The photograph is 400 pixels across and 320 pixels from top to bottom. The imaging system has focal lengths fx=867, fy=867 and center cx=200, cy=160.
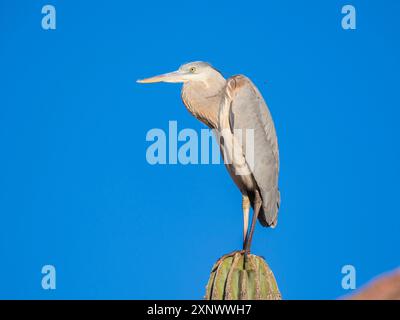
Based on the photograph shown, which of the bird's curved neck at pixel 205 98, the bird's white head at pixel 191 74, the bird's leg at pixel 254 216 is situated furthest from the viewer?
the bird's white head at pixel 191 74

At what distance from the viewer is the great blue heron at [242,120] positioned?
8.57 meters

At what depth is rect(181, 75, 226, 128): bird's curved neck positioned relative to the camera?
29.0 ft

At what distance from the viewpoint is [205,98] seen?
29.2 ft

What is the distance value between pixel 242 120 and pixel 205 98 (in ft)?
1.65

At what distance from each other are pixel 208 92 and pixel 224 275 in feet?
8.25

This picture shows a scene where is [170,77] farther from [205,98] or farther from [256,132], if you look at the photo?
[256,132]

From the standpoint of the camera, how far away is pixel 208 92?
29.2 feet

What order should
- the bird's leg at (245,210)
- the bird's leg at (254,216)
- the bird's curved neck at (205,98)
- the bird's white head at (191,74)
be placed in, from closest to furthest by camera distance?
1. the bird's leg at (254,216)
2. the bird's leg at (245,210)
3. the bird's curved neck at (205,98)
4. the bird's white head at (191,74)

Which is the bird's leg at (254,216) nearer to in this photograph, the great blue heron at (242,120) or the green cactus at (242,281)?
the great blue heron at (242,120)

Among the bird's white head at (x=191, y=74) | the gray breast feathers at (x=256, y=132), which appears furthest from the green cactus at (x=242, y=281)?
the bird's white head at (x=191, y=74)

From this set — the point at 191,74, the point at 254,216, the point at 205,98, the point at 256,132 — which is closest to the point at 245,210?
the point at 254,216

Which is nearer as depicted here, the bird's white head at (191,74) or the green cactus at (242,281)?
the green cactus at (242,281)
